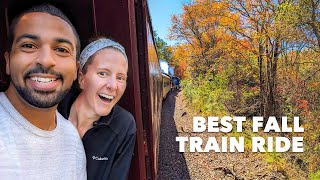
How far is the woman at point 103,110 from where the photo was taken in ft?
5.54

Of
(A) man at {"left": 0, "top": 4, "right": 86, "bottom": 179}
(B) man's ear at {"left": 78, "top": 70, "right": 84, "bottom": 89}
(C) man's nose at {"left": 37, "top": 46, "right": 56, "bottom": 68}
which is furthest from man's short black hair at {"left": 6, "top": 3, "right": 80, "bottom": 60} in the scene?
(B) man's ear at {"left": 78, "top": 70, "right": 84, "bottom": 89}

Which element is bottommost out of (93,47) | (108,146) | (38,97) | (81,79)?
(108,146)

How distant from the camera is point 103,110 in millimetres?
1754

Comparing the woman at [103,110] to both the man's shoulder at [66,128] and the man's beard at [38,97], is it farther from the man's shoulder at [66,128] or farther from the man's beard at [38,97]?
the man's beard at [38,97]

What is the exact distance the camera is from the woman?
1.69 m

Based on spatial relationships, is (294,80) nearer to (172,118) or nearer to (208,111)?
(208,111)

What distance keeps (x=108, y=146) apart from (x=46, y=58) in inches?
24.8

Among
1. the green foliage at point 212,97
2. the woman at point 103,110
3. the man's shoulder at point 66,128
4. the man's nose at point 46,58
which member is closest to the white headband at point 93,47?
the woman at point 103,110

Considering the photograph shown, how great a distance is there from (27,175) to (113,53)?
2.70 ft

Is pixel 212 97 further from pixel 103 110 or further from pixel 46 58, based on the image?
pixel 46 58

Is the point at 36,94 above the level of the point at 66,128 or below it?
above

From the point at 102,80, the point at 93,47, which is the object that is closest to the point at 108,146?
the point at 102,80

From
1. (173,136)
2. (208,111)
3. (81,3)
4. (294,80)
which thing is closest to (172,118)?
(208,111)

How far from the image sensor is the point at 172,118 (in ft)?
54.2
